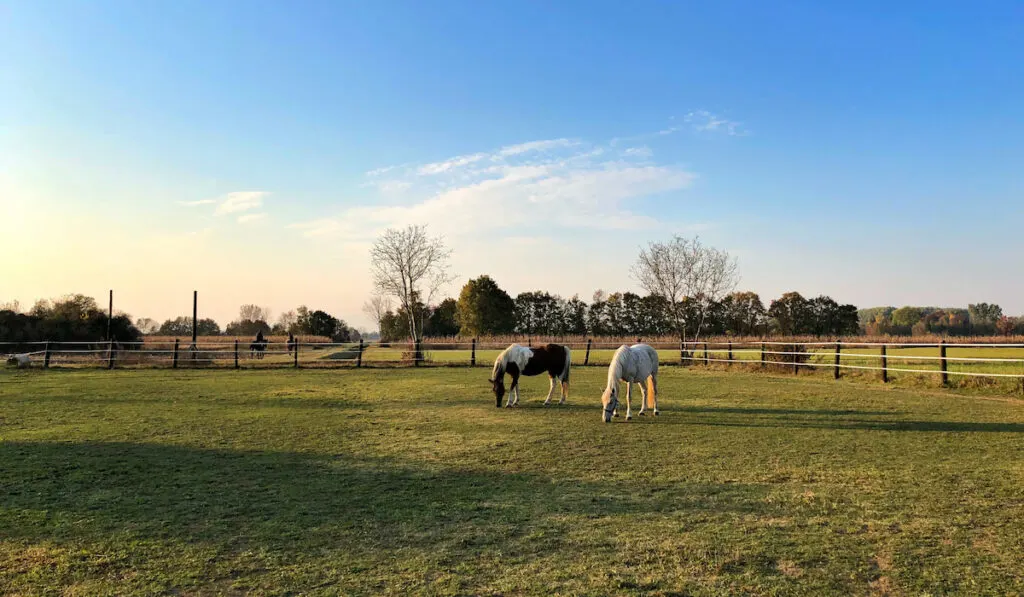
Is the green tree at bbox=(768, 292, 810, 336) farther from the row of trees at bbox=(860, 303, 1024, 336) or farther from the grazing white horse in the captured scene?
the grazing white horse

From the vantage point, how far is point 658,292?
31516mm

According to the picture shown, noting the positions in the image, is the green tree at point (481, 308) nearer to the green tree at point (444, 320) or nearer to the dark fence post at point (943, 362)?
the green tree at point (444, 320)

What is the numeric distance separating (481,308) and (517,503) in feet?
180

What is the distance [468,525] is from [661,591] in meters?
1.55

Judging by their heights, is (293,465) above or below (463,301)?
below

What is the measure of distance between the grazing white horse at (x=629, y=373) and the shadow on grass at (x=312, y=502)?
11.7 feet

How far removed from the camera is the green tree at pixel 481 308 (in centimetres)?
5919

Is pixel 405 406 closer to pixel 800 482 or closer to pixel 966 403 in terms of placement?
pixel 800 482

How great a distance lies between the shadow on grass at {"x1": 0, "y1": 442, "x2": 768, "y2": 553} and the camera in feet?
12.9

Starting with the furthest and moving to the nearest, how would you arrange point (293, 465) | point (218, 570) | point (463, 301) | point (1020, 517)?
point (463, 301) → point (293, 465) → point (1020, 517) → point (218, 570)

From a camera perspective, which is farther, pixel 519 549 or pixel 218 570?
pixel 519 549

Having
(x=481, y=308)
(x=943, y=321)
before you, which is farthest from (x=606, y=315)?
(x=943, y=321)

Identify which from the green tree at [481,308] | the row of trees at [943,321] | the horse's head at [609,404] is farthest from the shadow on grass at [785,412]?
the green tree at [481,308]

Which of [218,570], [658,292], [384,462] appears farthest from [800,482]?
[658,292]
